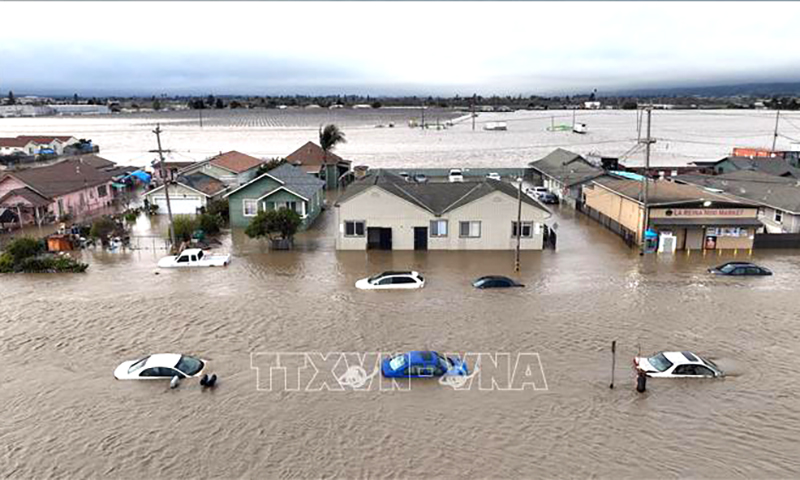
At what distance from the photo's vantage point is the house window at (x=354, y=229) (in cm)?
3400

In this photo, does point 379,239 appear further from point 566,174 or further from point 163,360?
point 566,174

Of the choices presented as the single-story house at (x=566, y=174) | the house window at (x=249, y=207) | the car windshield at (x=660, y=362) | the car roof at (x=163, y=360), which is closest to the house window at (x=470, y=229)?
the car windshield at (x=660, y=362)

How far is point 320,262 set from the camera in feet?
106

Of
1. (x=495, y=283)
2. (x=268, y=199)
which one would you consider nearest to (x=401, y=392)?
(x=495, y=283)

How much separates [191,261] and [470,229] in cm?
1574

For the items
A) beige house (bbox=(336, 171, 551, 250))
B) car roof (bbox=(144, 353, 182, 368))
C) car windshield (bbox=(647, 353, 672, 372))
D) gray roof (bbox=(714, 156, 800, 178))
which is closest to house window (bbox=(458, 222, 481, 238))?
beige house (bbox=(336, 171, 551, 250))

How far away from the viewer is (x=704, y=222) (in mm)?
33812

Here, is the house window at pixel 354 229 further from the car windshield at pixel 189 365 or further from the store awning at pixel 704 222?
the store awning at pixel 704 222

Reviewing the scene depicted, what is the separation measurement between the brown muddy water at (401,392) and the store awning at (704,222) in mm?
3109

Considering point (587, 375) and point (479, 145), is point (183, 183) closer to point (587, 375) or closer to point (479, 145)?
point (587, 375)

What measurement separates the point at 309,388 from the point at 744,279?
2267cm

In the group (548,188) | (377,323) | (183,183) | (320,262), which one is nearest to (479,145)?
(548,188)

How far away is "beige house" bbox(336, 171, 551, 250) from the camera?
33.4 metres

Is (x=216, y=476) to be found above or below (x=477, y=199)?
below
